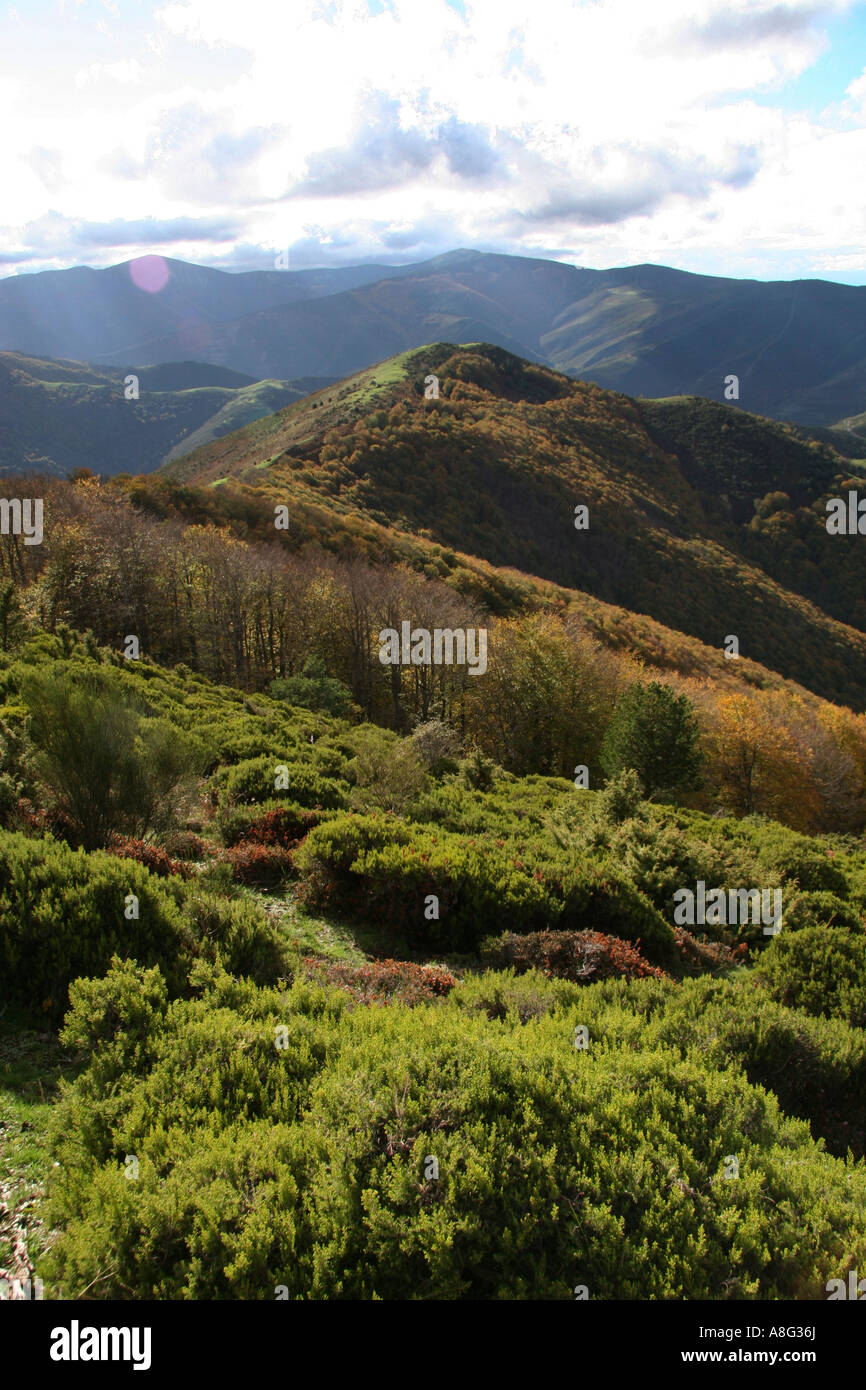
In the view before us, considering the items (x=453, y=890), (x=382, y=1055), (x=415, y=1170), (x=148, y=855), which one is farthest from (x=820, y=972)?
(x=148, y=855)

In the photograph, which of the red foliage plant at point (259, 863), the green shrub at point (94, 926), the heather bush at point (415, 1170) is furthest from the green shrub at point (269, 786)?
the heather bush at point (415, 1170)

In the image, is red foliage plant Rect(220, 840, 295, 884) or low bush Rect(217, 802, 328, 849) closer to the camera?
red foliage plant Rect(220, 840, 295, 884)

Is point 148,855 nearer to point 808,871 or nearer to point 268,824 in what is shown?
point 268,824

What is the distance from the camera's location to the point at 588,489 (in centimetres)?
9744

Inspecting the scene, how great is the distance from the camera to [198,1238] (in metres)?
4.28

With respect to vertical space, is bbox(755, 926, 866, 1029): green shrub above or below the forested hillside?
below

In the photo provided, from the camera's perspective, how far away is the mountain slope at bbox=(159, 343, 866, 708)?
253 ft

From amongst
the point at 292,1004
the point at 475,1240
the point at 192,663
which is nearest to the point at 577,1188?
the point at 475,1240

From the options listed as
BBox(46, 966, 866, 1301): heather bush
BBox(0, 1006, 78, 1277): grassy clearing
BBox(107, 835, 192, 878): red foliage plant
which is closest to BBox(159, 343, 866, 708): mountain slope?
BBox(107, 835, 192, 878): red foliage plant

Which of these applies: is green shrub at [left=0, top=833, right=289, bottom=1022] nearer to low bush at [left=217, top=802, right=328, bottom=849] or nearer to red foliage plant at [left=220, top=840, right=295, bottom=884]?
red foliage plant at [left=220, top=840, right=295, bottom=884]

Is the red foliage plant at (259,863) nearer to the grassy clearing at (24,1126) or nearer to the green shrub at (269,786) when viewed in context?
the green shrub at (269,786)

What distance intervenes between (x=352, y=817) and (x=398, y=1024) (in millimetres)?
5622
